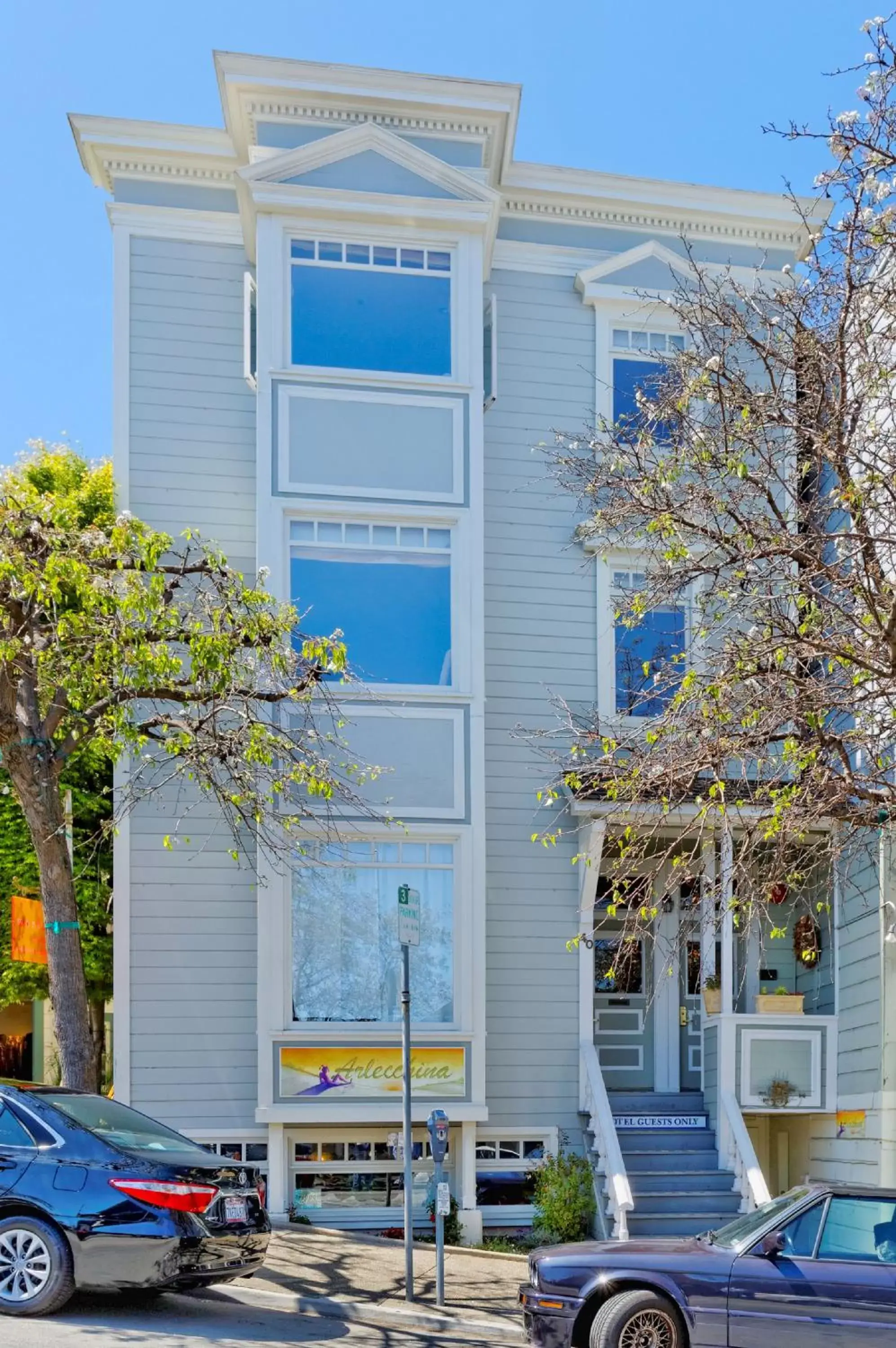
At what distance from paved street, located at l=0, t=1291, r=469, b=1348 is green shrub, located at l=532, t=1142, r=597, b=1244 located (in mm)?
4355

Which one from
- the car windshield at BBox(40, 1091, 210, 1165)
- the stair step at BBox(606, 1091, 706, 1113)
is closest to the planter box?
the stair step at BBox(606, 1091, 706, 1113)

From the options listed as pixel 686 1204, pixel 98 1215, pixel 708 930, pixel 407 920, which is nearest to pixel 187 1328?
pixel 98 1215

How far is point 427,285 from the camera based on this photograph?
606 inches

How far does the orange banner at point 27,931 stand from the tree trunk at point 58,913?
7.46ft

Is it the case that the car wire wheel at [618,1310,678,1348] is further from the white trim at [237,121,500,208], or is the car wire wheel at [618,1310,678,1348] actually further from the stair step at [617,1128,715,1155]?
the white trim at [237,121,500,208]

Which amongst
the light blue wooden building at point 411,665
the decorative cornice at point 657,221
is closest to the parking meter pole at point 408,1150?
the light blue wooden building at point 411,665

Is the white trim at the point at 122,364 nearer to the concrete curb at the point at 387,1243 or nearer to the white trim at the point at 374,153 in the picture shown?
the white trim at the point at 374,153

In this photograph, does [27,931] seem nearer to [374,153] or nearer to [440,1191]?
[440,1191]

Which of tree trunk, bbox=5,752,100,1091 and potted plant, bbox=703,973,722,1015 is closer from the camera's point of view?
tree trunk, bbox=5,752,100,1091

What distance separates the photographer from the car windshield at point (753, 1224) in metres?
8.61

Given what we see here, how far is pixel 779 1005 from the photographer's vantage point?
15.2 meters

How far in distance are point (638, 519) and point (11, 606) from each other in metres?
6.30

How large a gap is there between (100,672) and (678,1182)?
7.25 m

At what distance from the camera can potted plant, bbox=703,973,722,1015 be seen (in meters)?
15.3
